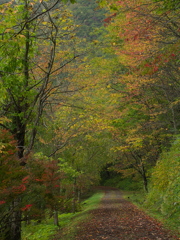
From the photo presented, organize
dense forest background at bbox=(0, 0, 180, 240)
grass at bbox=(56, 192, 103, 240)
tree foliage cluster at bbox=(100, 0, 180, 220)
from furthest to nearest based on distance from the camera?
grass at bbox=(56, 192, 103, 240)
tree foliage cluster at bbox=(100, 0, 180, 220)
dense forest background at bbox=(0, 0, 180, 240)

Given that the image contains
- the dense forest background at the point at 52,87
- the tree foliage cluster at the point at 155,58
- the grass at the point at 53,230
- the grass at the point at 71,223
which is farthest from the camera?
the grass at the point at 53,230

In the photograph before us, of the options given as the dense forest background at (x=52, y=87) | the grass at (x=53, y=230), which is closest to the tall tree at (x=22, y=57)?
the dense forest background at (x=52, y=87)

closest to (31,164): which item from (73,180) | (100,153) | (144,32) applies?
(144,32)

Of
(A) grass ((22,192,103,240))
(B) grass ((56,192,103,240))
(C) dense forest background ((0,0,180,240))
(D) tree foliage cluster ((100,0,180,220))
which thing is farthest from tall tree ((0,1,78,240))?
(A) grass ((22,192,103,240))

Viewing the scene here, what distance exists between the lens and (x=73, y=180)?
14359 mm

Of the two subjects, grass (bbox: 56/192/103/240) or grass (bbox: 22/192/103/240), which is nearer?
grass (bbox: 56/192/103/240)

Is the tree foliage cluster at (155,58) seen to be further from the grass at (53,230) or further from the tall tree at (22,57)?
the grass at (53,230)

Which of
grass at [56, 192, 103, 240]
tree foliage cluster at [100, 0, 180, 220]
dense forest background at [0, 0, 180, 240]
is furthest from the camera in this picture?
grass at [56, 192, 103, 240]

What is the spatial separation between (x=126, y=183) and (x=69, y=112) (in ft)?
82.9

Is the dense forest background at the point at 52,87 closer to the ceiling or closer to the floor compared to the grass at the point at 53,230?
closer to the ceiling

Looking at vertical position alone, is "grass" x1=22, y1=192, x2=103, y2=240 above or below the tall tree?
below

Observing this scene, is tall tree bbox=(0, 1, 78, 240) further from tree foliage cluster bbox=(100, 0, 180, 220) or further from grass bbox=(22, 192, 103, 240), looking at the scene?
grass bbox=(22, 192, 103, 240)

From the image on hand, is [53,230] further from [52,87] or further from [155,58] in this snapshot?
[155,58]

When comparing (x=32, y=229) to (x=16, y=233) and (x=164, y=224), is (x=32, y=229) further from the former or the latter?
(x=164, y=224)
